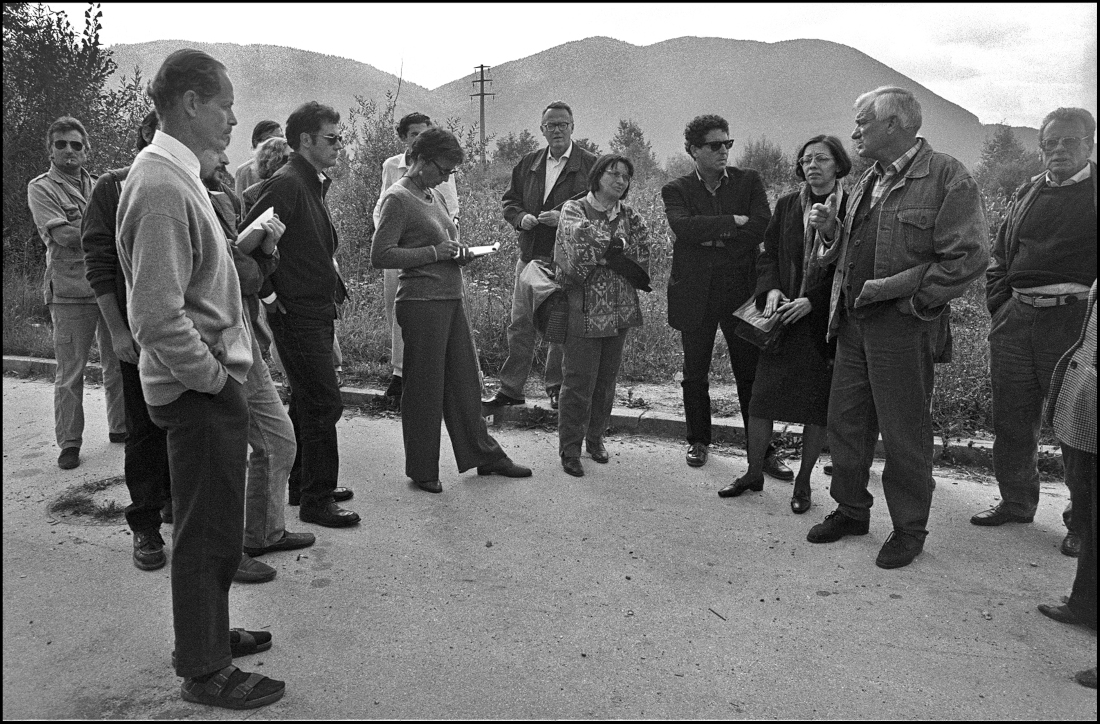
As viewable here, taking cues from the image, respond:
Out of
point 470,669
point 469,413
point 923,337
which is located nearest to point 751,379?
point 923,337

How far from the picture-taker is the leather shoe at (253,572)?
3.88 meters

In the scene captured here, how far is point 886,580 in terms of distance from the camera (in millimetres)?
3863

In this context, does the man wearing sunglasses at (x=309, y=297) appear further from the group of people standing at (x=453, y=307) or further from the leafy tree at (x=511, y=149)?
the leafy tree at (x=511, y=149)

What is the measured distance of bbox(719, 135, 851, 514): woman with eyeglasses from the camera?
4.70 meters

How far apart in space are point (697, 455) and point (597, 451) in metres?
0.67

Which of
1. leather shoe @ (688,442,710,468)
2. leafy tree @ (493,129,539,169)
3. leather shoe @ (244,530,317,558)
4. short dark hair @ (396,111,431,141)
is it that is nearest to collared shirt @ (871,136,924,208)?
leather shoe @ (688,442,710,468)

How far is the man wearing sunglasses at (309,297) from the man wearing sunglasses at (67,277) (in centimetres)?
191

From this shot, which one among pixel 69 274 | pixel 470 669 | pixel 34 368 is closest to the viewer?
pixel 470 669

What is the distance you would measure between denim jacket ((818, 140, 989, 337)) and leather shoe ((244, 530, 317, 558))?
3.00 m

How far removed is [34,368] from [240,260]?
619 cm

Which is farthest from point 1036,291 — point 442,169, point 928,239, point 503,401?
point 503,401

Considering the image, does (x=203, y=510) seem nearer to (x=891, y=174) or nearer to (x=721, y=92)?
(x=891, y=174)

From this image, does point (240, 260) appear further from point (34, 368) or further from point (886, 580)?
point (34, 368)

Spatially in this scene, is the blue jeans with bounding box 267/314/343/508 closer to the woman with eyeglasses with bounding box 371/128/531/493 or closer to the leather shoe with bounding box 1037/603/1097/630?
the woman with eyeglasses with bounding box 371/128/531/493
